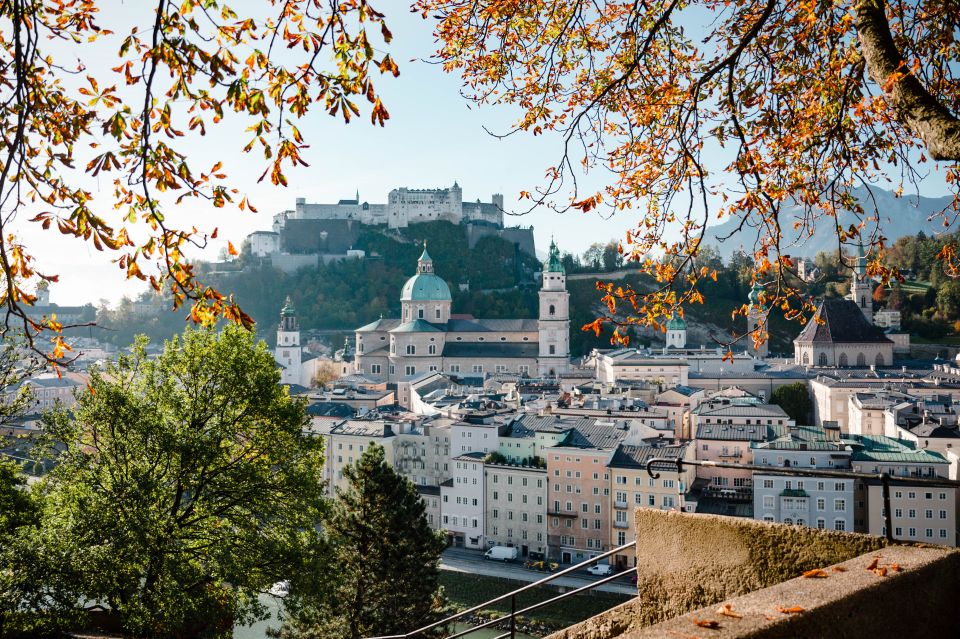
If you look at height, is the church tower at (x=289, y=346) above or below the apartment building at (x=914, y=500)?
above

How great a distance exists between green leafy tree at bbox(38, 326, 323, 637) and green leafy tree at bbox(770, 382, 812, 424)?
4155 centimetres

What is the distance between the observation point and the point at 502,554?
31703 mm

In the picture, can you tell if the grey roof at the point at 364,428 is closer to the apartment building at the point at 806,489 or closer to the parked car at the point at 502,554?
the parked car at the point at 502,554

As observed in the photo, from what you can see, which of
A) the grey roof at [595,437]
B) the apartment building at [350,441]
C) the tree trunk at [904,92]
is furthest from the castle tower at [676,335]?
the tree trunk at [904,92]

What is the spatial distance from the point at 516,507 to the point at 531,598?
21.4ft

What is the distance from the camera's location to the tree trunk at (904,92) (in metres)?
4.10

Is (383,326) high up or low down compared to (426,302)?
down

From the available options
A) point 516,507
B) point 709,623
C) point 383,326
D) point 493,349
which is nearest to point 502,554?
point 516,507

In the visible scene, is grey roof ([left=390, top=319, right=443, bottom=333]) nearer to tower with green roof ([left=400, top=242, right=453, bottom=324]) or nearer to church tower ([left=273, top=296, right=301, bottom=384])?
tower with green roof ([left=400, top=242, right=453, bottom=324])

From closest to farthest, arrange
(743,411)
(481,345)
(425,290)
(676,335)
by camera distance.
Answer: (743,411)
(481,345)
(676,335)
(425,290)

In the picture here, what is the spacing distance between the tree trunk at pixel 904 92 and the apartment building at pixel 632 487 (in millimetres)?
25555

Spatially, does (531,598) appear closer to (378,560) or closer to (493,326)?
(378,560)

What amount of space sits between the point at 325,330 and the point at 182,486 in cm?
8061

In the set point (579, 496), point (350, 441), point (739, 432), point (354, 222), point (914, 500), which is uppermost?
point (354, 222)
